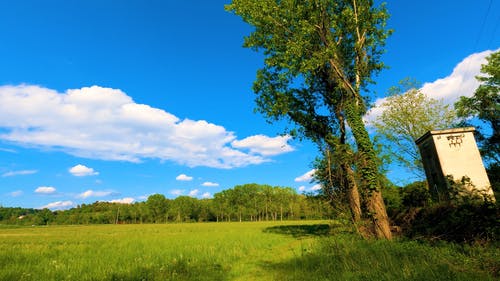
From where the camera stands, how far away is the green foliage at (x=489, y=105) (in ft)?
94.7

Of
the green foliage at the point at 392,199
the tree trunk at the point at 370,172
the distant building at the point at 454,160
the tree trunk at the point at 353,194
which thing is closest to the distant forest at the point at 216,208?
the green foliage at the point at 392,199

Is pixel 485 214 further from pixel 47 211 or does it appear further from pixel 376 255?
pixel 47 211

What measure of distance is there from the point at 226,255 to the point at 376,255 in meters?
7.26

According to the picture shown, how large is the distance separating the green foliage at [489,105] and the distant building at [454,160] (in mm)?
16016

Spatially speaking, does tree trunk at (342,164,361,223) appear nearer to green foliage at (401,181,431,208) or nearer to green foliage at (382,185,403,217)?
green foliage at (382,185,403,217)

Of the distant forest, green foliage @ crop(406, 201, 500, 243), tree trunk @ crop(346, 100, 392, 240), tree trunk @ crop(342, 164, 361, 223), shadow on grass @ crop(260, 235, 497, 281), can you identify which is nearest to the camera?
shadow on grass @ crop(260, 235, 497, 281)

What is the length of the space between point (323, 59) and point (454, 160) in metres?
11.9

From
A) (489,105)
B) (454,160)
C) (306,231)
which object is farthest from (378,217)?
(489,105)

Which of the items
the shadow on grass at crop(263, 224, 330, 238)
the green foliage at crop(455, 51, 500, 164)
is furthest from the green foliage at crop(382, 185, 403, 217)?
the green foliage at crop(455, 51, 500, 164)

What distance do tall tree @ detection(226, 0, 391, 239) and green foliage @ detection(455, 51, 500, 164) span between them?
1952 centimetres

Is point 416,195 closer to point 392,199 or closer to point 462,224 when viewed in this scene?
point 392,199

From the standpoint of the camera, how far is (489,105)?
2952cm

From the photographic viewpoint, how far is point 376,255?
909 cm

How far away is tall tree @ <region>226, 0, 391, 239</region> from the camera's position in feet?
53.3
